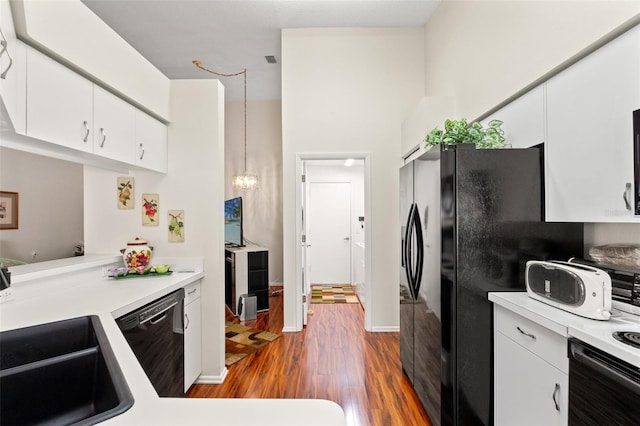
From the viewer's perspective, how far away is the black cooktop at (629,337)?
0.97 metres

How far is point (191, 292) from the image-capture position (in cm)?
227

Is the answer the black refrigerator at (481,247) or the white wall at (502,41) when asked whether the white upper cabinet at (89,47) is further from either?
the white wall at (502,41)

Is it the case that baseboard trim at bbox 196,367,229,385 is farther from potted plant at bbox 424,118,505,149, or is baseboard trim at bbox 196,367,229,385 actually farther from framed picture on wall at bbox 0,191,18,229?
potted plant at bbox 424,118,505,149

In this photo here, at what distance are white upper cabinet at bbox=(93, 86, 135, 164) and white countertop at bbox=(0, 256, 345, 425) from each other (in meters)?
0.76

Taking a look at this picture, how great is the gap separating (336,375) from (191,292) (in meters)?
1.33

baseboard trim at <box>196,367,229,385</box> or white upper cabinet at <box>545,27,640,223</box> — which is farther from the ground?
white upper cabinet at <box>545,27,640,223</box>

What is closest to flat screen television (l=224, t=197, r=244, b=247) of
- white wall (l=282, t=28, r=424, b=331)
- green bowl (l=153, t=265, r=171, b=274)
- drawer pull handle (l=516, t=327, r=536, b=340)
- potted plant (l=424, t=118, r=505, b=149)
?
white wall (l=282, t=28, r=424, b=331)

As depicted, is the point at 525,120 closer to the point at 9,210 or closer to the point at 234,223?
the point at 9,210

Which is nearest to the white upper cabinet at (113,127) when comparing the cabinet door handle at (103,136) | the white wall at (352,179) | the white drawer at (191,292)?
the cabinet door handle at (103,136)

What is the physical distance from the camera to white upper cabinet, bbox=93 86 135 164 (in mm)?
1816

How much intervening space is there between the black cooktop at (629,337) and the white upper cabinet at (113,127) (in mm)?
2559

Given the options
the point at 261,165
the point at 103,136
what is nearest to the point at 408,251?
the point at 103,136

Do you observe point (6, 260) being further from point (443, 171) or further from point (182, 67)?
point (182, 67)

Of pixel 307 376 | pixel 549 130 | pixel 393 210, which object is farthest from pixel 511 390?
pixel 393 210
